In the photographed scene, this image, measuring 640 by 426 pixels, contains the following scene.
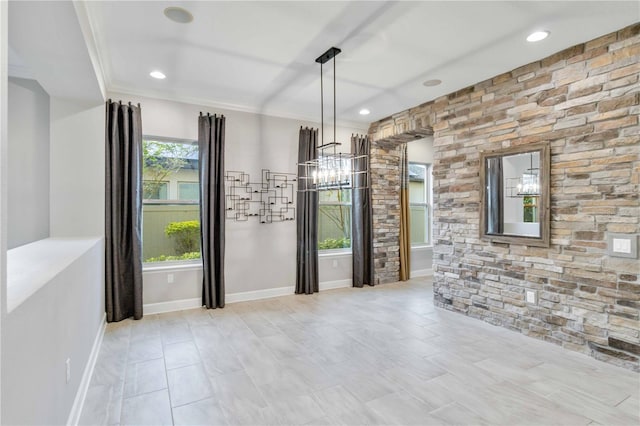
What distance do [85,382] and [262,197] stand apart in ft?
9.96

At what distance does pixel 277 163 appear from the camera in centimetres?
511

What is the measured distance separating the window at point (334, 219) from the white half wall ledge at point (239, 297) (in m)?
0.65

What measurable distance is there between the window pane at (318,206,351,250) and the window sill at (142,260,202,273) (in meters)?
2.04

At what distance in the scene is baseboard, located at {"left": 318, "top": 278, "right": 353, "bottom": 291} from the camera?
5.55m

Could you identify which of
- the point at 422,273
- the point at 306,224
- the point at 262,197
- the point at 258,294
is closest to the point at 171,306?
the point at 258,294

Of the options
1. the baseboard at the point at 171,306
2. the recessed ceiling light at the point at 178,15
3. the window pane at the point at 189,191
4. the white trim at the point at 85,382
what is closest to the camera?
the white trim at the point at 85,382

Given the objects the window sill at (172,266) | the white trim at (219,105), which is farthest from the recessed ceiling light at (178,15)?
the window sill at (172,266)

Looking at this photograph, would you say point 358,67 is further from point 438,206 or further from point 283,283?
point 283,283

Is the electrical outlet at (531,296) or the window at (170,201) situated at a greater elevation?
the window at (170,201)

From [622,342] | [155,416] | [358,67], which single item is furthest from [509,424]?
[358,67]

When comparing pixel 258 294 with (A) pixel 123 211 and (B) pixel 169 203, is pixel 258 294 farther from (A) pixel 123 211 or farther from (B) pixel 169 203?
(A) pixel 123 211

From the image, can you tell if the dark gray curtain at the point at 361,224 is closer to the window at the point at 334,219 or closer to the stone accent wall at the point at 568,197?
the window at the point at 334,219

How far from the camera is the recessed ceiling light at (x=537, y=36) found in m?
2.86

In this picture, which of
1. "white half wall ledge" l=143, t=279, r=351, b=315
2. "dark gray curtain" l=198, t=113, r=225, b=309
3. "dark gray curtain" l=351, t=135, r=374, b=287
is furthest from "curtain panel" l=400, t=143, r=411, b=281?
"dark gray curtain" l=198, t=113, r=225, b=309
